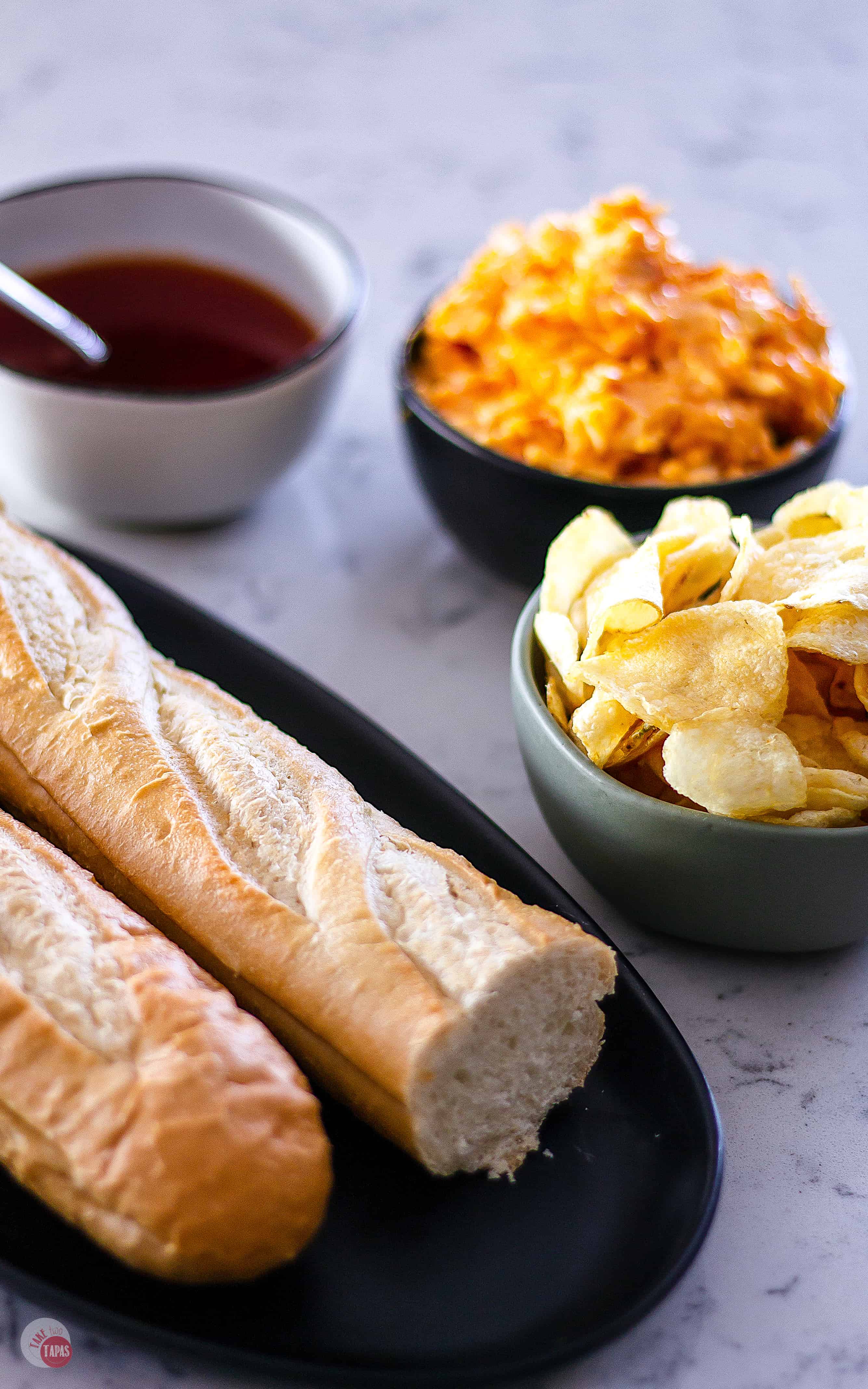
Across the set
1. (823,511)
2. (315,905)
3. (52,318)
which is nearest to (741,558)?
(823,511)

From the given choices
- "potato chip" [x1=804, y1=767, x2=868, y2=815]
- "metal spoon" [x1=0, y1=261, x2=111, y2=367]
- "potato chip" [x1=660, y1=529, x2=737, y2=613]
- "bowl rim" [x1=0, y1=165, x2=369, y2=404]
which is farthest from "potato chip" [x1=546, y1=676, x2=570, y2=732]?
"metal spoon" [x1=0, y1=261, x2=111, y2=367]

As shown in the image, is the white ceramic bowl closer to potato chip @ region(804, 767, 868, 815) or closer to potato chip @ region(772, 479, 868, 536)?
potato chip @ region(772, 479, 868, 536)

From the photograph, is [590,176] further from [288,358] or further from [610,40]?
[288,358]

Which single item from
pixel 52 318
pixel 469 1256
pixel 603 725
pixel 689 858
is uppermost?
pixel 52 318

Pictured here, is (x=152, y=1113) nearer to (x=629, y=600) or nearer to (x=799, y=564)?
(x=629, y=600)

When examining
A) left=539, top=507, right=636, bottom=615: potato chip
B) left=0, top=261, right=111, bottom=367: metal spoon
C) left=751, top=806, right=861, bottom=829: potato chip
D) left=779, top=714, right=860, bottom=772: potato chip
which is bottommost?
left=751, top=806, right=861, bottom=829: potato chip

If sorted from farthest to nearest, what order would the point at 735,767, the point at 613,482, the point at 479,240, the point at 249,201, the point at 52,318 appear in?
the point at 479,240
the point at 249,201
the point at 52,318
the point at 613,482
the point at 735,767
